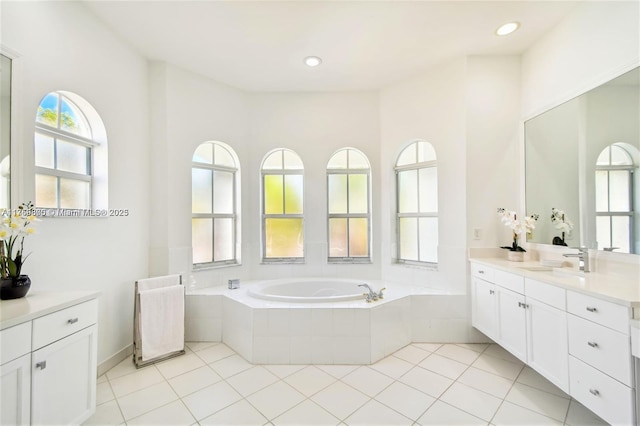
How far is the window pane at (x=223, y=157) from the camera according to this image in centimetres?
338

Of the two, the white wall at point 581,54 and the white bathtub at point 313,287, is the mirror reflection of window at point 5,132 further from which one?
the white wall at point 581,54

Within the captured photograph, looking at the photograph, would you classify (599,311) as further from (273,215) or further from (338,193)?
(273,215)

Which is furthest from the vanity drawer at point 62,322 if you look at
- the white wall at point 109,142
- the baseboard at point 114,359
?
the baseboard at point 114,359

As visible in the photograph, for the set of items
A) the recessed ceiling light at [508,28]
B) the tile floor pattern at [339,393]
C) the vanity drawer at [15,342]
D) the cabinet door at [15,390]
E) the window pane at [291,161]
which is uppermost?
the recessed ceiling light at [508,28]

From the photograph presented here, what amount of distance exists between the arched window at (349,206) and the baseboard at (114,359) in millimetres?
2260

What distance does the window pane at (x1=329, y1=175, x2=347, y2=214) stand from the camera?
3621mm

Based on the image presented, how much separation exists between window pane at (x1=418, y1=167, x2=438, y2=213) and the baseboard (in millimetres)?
3291

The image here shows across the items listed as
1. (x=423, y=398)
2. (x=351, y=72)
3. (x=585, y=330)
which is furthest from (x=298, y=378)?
(x=351, y=72)

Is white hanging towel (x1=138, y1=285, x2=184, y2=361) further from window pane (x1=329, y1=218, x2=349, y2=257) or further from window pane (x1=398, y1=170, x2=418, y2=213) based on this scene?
window pane (x1=398, y1=170, x2=418, y2=213)

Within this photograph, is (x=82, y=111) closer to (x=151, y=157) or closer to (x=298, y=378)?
(x=151, y=157)

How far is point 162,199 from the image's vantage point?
2.83 meters

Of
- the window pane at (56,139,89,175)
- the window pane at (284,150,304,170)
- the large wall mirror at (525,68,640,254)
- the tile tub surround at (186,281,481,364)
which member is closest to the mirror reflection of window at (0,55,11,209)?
the window pane at (56,139,89,175)

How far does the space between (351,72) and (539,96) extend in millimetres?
1786

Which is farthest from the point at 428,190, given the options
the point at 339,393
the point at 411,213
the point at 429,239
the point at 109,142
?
the point at 109,142
